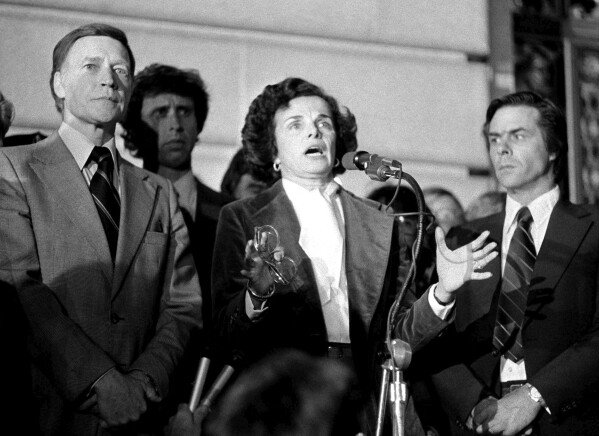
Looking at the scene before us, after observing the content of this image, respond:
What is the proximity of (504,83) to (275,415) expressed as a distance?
137 inches

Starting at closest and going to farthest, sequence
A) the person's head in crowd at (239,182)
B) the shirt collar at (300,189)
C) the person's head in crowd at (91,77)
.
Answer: the person's head in crowd at (91,77) → the shirt collar at (300,189) → the person's head in crowd at (239,182)

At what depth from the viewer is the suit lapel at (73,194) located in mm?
3426

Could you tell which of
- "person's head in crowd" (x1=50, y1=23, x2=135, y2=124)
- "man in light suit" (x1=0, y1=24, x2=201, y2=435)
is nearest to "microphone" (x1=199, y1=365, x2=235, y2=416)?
"man in light suit" (x1=0, y1=24, x2=201, y2=435)

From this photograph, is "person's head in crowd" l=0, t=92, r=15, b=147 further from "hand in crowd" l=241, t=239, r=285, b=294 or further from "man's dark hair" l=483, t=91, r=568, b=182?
"man's dark hair" l=483, t=91, r=568, b=182

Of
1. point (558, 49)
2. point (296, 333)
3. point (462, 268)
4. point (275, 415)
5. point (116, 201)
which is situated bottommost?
point (275, 415)

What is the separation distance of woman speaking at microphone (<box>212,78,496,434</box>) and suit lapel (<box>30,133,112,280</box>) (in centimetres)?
51

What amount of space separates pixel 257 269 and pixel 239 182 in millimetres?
1768

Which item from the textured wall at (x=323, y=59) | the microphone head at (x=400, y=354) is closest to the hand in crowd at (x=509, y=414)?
the microphone head at (x=400, y=354)

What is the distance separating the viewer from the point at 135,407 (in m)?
3.15

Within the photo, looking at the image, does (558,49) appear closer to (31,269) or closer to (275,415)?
(275,415)

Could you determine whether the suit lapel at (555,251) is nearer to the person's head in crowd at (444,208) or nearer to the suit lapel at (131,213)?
the person's head in crowd at (444,208)

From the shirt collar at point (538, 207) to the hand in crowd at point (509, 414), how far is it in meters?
0.78

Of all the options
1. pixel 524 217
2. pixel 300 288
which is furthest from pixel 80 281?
pixel 524 217

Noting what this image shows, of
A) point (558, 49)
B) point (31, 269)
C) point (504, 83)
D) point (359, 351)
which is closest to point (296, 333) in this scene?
point (359, 351)
